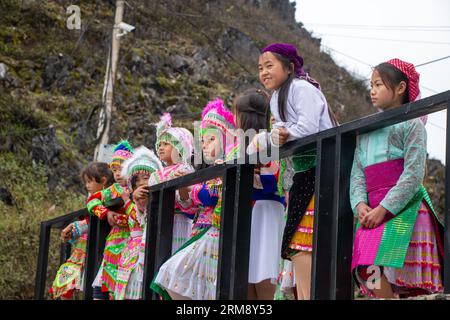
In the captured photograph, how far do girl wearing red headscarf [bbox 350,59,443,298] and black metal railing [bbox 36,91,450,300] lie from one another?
8 centimetres

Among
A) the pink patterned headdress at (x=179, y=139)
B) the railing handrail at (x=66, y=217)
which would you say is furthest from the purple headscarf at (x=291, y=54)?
the railing handrail at (x=66, y=217)

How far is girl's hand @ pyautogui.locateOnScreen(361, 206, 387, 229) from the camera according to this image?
11.5 feet

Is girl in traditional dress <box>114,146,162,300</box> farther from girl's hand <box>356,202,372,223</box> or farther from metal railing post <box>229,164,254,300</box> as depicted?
girl's hand <box>356,202,372,223</box>

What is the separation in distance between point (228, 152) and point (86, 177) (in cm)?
247

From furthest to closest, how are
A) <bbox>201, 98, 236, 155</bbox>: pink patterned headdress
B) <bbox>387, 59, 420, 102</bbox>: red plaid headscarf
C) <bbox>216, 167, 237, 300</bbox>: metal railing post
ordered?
<bbox>201, 98, 236, 155</bbox>: pink patterned headdress, <bbox>216, 167, 237, 300</bbox>: metal railing post, <bbox>387, 59, 420, 102</bbox>: red plaid headscarf

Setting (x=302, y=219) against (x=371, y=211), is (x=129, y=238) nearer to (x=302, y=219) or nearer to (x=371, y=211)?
(x=302, y=219)

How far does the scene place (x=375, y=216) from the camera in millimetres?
3521

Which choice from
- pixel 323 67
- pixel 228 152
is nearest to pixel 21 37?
pixel 323 67

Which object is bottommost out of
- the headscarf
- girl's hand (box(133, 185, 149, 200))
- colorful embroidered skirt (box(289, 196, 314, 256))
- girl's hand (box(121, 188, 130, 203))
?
colorful embroidered skirt (box(289, 196, 314, 256))

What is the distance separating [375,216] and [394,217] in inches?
2.9

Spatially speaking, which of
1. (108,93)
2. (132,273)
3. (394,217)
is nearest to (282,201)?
(394,217)

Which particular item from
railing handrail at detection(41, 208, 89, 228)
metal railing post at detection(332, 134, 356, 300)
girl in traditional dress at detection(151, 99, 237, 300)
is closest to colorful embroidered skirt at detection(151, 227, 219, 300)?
girl in traditional dress at detection(151, 99, 237, 300)

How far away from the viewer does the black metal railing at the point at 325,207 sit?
3172 mm

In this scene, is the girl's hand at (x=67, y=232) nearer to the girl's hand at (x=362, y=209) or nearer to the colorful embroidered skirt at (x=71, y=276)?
the colorful embroidered skirt at (x=71, y=276)
